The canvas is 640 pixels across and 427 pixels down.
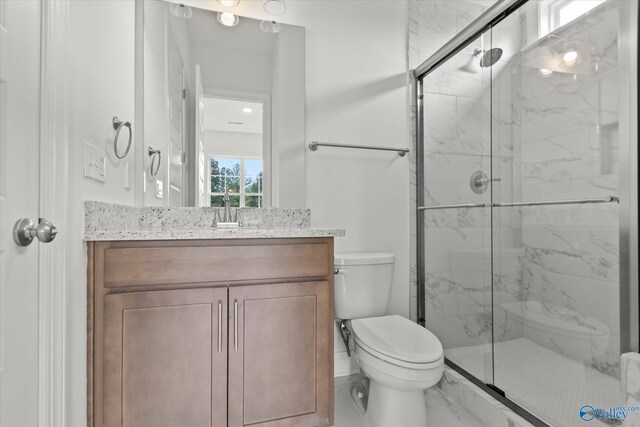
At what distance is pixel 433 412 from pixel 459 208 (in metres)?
1.10

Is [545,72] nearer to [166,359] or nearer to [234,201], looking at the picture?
[234,201]

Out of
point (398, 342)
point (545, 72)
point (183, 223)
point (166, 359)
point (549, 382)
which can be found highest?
point (545, 72)

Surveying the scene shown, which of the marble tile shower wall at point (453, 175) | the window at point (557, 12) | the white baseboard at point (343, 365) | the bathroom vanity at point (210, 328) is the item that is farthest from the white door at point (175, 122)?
the window at point (557, 12)

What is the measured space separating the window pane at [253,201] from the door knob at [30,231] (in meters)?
1.08

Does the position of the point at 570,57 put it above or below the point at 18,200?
above

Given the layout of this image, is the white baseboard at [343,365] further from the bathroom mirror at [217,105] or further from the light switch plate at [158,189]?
the light switch plate at [158,189]

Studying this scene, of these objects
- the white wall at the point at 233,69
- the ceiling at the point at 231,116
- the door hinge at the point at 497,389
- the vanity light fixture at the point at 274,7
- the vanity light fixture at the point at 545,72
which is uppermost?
the vanity light fixture at the point at 274,7

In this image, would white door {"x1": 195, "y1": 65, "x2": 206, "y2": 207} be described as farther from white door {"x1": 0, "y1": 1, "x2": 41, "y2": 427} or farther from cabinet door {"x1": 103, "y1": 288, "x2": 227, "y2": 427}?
white door {"x1": 0, "y1": 1, "x2": 41, "y2": 427}

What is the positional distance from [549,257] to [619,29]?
94cm

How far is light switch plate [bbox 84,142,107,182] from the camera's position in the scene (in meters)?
1.08

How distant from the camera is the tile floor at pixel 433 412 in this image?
5.22 feet

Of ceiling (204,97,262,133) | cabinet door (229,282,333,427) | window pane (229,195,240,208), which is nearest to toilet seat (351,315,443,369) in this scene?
cabinet door (229,282,333,427)

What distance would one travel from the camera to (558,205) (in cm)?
149

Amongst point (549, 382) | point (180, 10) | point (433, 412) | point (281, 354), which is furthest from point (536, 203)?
point (180, 10)
